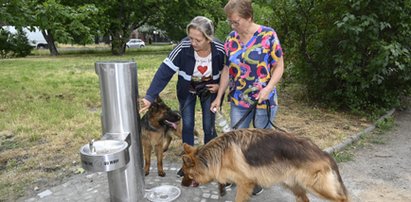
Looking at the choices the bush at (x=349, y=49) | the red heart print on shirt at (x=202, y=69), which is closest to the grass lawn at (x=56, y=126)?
the bush at (x=349, y=49)

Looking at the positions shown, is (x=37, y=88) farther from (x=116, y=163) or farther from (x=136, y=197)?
(x=116, y=163)

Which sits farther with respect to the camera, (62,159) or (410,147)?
(410,147)

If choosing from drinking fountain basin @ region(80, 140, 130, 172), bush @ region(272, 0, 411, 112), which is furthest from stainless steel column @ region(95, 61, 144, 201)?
bush @ region(272, 0, 411, 112)

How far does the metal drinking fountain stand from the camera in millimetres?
3172

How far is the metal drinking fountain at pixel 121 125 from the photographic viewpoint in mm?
3172

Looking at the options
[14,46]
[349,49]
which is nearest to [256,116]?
[349,49]

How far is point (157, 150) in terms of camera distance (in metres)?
4.52

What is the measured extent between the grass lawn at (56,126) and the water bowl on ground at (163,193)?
1.31 meters

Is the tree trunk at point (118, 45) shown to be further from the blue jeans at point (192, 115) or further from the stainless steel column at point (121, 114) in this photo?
the stainless steel column at point (121, 114)

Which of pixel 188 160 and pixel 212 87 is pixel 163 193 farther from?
pixel 212 87

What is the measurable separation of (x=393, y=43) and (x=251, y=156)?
470 cm

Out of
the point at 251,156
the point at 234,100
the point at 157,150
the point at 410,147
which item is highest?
the point at 234,100

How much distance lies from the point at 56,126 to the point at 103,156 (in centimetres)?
426

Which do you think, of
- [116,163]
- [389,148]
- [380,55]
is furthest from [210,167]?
[380,55]
